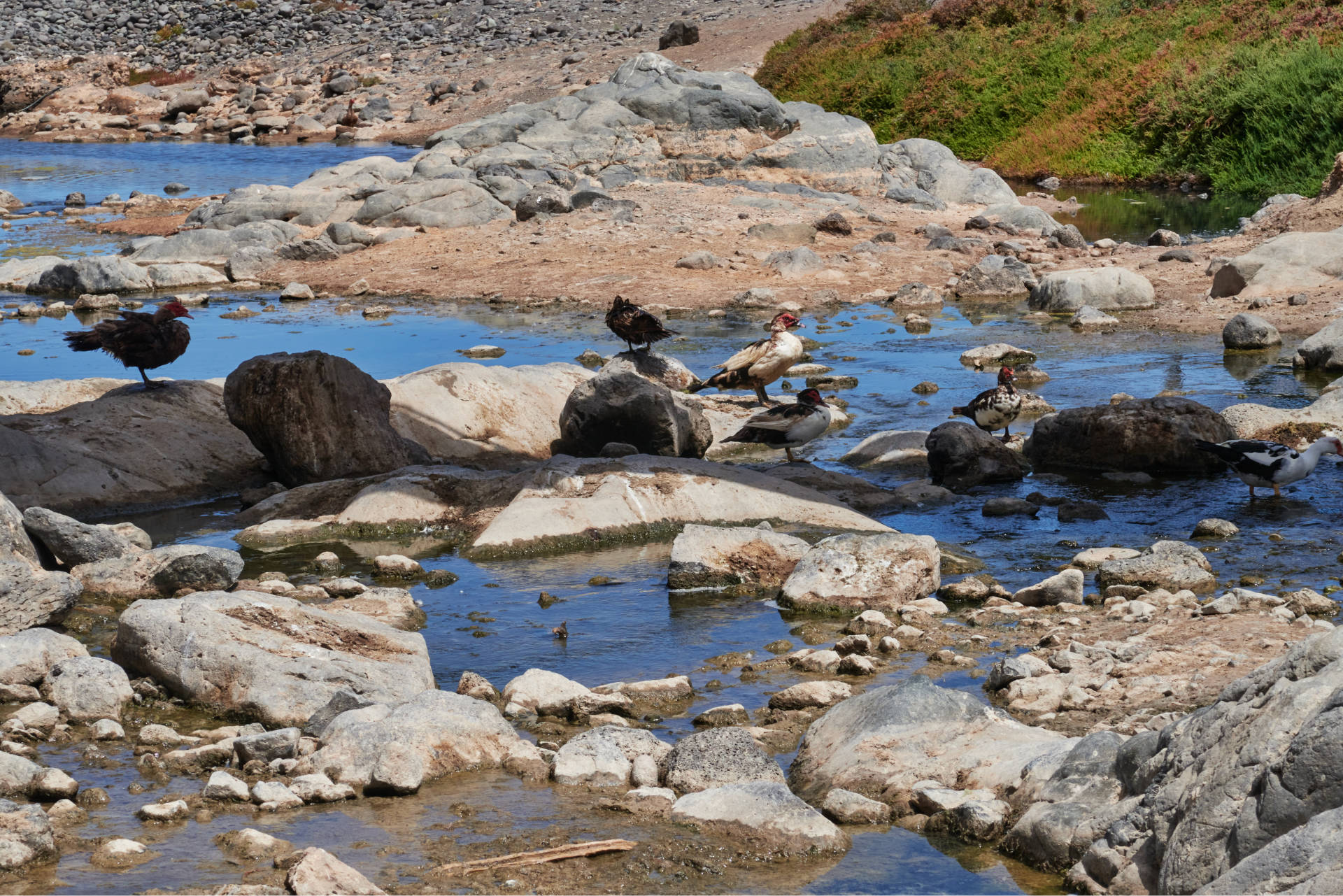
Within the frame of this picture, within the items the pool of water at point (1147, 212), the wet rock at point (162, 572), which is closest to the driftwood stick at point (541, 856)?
the wet rock at point (162, 572)

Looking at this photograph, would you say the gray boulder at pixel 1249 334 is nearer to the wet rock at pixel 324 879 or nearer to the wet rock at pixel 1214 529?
the wet rock at pixel 1214 529

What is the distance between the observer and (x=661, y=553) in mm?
8406

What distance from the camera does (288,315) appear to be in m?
17.5

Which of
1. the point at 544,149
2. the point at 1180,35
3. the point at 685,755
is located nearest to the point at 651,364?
the point at 685,755

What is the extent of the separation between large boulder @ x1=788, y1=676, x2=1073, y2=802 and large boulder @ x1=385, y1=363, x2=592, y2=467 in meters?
6.04

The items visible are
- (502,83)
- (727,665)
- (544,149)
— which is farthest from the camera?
(502,83)

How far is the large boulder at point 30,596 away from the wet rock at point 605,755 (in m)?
3.10

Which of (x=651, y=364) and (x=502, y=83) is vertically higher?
(x=502, y=83)

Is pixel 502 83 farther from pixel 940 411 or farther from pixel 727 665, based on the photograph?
pixel 727 665

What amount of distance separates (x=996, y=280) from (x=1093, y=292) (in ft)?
5.42

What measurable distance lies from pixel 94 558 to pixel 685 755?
450cm

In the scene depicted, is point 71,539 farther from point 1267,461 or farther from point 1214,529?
point 1267,461

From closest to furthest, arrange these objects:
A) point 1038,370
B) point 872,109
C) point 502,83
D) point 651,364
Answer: point 651,364 → point 1038,370 → point 872,109 → point 502,83

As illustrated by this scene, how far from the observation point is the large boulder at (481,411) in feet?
35.4
